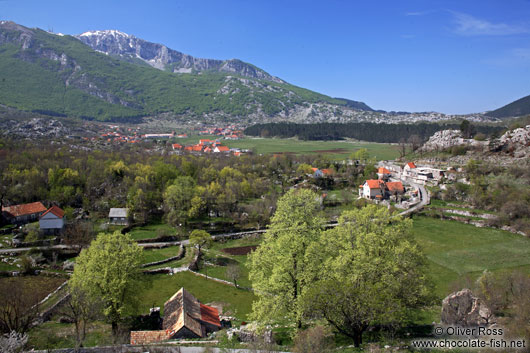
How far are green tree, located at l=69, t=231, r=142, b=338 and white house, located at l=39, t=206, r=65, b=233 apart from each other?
26.7m

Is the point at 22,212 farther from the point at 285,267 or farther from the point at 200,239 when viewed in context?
the point at 285,267

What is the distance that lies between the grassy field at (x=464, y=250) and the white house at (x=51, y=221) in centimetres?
4785

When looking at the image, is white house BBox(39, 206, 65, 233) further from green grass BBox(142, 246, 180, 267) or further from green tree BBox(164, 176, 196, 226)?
green tree BBox(164, 176, 196, 226)

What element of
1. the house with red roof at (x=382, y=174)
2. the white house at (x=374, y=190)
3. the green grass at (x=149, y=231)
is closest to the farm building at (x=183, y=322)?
the green grass at (x=149, y=231)

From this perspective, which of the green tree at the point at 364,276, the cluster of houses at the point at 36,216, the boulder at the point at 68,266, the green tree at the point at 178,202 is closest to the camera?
the green tree at the point at 364,276

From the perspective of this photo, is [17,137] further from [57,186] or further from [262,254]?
[262,254]

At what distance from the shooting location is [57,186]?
5478cm

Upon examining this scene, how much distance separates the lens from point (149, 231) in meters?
47.7

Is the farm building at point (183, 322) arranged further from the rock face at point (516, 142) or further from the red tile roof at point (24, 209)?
the rock face at point (516, 142)

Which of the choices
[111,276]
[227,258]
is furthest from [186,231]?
Answer: [111,276]

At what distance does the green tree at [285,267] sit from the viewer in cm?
1758

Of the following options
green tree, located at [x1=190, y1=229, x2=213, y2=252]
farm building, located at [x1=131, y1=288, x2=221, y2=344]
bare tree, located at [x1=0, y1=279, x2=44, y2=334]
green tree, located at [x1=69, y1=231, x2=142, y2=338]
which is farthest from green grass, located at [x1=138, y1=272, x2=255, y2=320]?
bare tree, located at [x1=0, y1=279, x2=44, y2=334]

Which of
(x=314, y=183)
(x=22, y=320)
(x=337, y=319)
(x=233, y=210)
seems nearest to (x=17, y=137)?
(x=233, y=210)

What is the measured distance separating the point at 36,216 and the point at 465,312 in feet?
188
